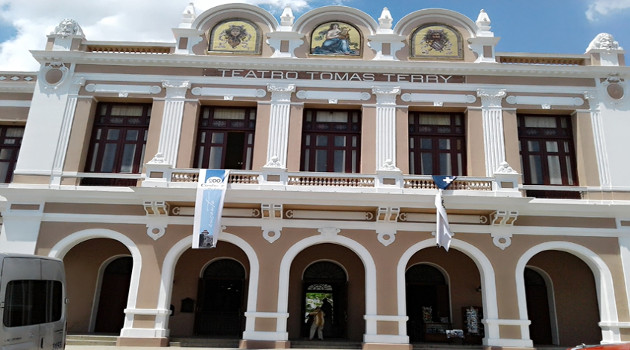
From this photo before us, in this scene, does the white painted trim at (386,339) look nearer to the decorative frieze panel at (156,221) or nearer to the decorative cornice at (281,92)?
the decorative frieze panel at (156,221)

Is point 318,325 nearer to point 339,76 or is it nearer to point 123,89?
point 339,76

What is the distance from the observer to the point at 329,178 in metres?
17.2

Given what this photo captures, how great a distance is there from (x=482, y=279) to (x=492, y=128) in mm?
5319

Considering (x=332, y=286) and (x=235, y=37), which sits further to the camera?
(x=235, y=37)

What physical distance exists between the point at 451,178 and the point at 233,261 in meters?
8.27

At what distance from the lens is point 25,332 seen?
9086 mm

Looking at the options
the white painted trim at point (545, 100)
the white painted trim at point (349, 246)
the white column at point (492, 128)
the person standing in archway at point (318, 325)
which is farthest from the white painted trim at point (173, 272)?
the white painted trim at point (545, 100)

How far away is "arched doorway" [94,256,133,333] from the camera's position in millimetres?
18094

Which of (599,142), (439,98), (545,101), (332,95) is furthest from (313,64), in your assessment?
(599,142)

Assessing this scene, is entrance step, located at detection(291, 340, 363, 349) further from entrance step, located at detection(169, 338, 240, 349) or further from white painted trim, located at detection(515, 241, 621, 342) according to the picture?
white painted trim, located at detection(515, 241, 621, 342)

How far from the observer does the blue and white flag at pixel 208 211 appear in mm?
15797

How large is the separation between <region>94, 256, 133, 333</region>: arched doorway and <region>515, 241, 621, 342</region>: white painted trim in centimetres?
1351

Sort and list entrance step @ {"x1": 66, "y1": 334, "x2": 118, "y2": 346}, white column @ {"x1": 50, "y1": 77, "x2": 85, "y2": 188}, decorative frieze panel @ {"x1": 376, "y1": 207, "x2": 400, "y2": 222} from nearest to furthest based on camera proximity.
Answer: entrance step @ {"x1": 66, "y1": 334, "x2": 118, "y2": 346}, decorative frieze panel @ {"x1": 376, "y1": 207, "x2": 400, "y2": 222}, white column @ {"x1": 50, "y1": 77, "x2": 85, "y2": 188}

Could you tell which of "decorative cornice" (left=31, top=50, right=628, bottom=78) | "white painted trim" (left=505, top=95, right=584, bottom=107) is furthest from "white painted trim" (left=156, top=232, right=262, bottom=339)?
"white painted trim" (left=505, top=95, right=584, bottom=107)
